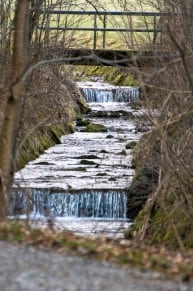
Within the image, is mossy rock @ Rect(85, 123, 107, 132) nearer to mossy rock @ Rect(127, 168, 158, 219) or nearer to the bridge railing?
the bridge railing

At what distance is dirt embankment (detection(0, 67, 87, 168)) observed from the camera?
2467 cm

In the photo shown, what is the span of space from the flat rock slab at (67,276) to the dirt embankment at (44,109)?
1374 cm

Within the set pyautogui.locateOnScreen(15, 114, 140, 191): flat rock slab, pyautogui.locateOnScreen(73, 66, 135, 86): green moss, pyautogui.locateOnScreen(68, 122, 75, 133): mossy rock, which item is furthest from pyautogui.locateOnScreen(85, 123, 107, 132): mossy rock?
pyautogui.locateOnScreen(73, 66, 135, 86): green moss

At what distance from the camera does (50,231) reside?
9781 millimetres

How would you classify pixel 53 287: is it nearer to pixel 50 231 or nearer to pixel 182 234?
pixel 50 231

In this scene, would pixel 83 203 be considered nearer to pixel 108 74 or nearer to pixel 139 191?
pixel 139 191

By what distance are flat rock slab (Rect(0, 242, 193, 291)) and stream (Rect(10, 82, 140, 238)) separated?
23.4 feet

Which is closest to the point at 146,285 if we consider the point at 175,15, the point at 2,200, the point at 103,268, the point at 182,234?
the point at 103,268

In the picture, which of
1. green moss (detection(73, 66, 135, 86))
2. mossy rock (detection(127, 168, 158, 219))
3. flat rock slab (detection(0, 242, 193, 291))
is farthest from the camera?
green moss (detection(73, 66, 135, 86))

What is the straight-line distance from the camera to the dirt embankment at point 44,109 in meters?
24.7

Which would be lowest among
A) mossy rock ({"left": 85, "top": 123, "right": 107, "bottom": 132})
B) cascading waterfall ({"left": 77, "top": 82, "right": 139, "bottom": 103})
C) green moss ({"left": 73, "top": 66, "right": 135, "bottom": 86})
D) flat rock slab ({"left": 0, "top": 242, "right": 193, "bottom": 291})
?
mossy rock ({"left": 85, "top": 123, "right": 107, "bottom": 132})

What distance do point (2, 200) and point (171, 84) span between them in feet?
15.7

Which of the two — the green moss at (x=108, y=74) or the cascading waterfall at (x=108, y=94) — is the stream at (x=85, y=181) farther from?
the green moss at (x=108, y=74)

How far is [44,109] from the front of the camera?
1107 inches
